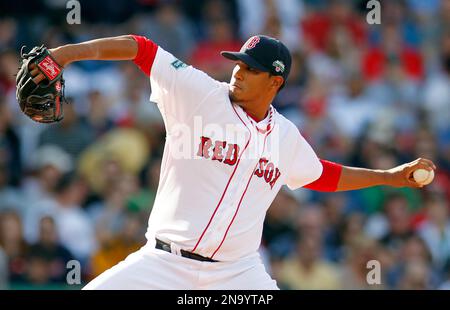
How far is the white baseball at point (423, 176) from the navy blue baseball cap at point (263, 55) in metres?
1.08

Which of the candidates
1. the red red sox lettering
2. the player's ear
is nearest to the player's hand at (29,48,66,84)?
the red red sox lettering

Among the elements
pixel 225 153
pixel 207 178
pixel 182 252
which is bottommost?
pixel 182 252

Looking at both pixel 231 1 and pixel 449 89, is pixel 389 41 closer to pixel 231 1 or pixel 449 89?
pixel 449 89

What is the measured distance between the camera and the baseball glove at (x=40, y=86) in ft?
15.6

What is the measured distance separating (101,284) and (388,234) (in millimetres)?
5042

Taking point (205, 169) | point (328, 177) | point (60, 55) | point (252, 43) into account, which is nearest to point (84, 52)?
point (60, 55)

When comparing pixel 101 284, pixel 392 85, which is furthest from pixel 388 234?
pixel 101 284

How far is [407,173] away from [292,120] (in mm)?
4563

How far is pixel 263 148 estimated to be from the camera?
18.0 feet

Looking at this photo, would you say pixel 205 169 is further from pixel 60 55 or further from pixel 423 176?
pixel 423 176

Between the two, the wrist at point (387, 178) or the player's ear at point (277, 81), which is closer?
the player's ear at point (277, 81)

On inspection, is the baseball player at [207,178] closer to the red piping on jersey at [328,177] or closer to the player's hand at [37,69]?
the player's hand at [37,69]

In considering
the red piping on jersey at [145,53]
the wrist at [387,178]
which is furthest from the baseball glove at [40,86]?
the wrist at [387,178]

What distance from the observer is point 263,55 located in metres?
5.43
